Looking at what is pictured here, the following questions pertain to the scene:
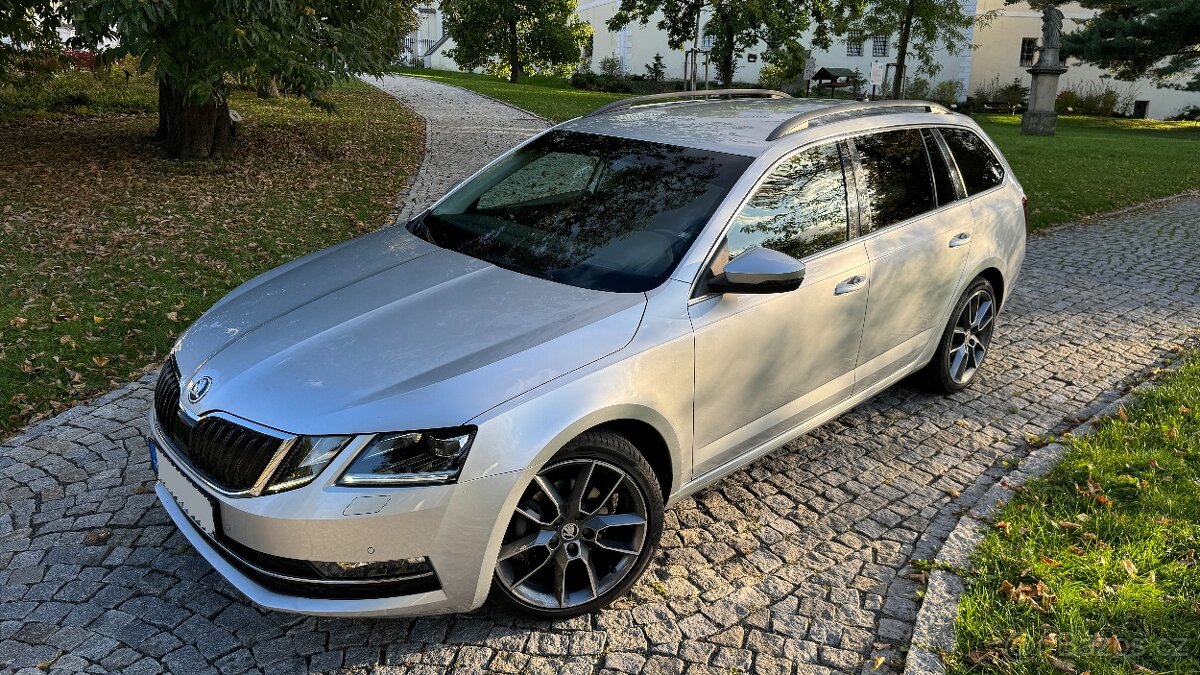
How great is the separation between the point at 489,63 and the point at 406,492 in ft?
161

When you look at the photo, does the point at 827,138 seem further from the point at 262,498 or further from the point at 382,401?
the point at 262,498

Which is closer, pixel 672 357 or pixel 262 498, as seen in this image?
pixel 262 498

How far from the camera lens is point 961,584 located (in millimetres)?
3637

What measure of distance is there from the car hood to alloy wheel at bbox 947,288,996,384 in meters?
2.87

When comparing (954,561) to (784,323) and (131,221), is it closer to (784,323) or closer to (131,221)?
(784,323)

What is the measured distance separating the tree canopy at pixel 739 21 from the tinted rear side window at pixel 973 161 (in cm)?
2743

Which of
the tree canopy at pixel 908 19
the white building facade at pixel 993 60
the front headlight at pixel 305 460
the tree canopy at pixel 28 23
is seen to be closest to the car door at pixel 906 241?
the front headlight at pixel 305 460

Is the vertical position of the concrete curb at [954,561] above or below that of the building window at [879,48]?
below

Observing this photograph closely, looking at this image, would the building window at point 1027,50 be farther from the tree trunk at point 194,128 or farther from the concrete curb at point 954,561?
the concrete curb at point 954,561

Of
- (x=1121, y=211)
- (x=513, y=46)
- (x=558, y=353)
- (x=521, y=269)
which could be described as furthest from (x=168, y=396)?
(x=513, y=46)

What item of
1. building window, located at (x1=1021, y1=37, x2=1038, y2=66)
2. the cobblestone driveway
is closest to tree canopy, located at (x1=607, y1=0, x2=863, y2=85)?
building window, located at (x1=1021, y1=37, x2=1038, y2=66)

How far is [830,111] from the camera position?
14.7 feet

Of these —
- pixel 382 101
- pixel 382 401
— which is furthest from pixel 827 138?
pixel 382 101

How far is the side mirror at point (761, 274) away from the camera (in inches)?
135
